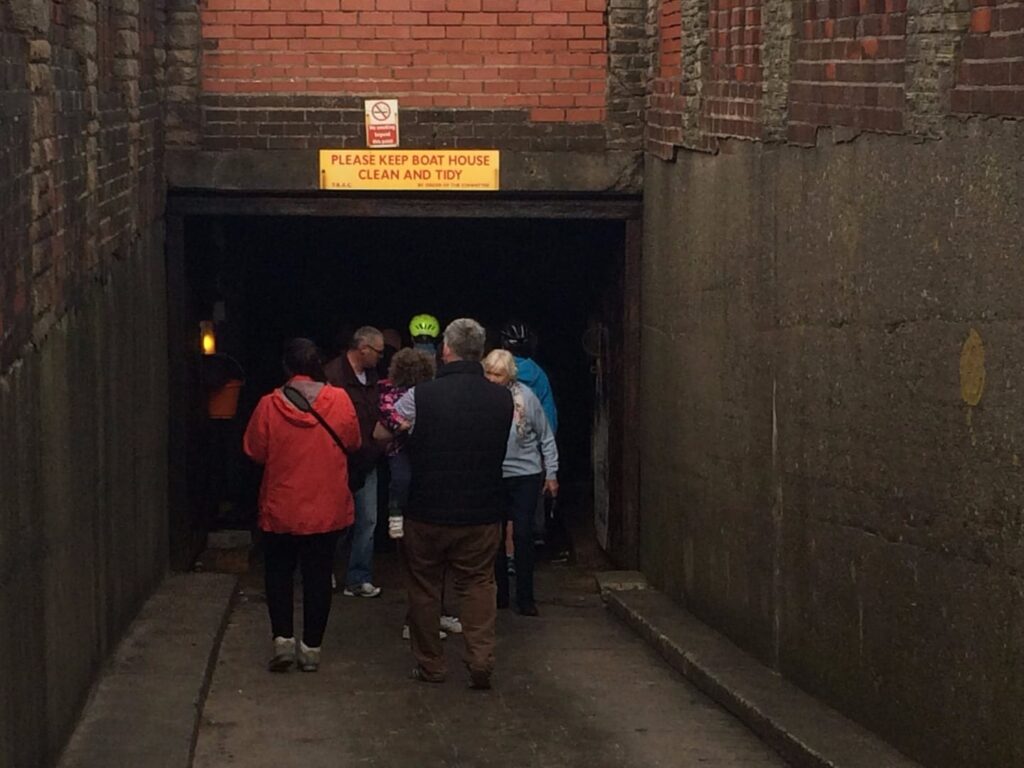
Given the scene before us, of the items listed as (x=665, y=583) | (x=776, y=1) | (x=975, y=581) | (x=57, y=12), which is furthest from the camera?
(x=665, y=583)

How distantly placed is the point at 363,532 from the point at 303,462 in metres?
2.25

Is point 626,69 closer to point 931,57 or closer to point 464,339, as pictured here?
point 464,339

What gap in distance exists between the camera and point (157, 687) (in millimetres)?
8125

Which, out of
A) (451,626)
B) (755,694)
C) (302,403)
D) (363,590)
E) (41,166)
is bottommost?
(363,590)

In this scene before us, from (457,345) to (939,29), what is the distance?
10.2ft

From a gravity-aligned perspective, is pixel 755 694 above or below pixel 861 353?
below

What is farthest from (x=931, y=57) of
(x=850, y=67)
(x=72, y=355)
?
(x=72, y=355)

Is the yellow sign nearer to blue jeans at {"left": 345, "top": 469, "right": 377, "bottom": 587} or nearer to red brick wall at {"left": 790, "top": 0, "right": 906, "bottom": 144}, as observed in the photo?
blue jeans at {"left": 345, "top": 469, "right": 377, "bottom": 587}

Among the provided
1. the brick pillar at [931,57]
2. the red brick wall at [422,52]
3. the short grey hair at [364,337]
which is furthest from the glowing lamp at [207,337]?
the brick pillar at [931,57]

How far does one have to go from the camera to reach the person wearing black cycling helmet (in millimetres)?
11211

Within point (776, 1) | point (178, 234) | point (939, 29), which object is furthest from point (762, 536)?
point (178, 234)

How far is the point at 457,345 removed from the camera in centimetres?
893

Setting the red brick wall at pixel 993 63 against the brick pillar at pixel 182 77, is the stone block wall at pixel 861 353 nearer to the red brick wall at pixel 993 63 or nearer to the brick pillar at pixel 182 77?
the red brick wall at pixel 993 63

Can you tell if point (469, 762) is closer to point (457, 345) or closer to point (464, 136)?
point (457, 345)
